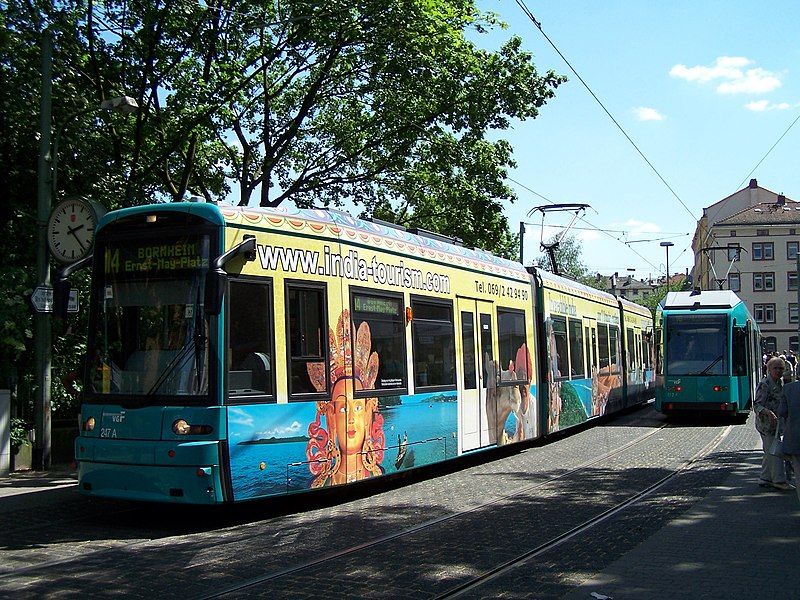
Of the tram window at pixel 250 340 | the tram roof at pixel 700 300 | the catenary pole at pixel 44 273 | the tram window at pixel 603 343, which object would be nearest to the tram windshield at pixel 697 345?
the tram roof at pixel 700 300

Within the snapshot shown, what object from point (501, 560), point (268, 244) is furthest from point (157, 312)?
point (501, 560)

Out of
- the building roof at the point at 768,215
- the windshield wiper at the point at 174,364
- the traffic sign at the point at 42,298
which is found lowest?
the windshield wiper at the point at 174,364

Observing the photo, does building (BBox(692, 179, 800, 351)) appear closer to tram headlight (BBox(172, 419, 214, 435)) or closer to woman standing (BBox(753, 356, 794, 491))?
woman standing (BBox(753, 356, 794, 491))

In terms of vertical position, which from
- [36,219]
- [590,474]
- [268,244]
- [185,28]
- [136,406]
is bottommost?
[590,474]

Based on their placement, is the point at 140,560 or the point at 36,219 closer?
the point at 140,560

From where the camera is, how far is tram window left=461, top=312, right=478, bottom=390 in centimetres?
1362

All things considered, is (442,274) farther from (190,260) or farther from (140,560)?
(140,560)

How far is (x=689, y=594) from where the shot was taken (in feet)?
21.0

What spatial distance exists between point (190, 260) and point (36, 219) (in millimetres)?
6847

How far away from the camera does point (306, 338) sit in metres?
10.0

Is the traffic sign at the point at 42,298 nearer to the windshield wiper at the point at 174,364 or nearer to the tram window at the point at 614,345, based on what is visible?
the windshield wiper at the point at 174,364

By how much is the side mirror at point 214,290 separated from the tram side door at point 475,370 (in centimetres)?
542

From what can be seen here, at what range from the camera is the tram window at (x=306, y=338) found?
9.81m

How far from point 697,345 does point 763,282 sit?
74.9 metres
